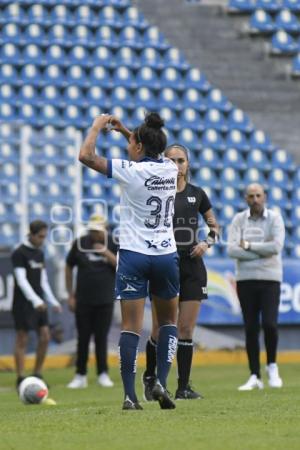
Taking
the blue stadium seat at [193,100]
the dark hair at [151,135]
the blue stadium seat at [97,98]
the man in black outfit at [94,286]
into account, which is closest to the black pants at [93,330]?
the man in black outfit at [94,286]

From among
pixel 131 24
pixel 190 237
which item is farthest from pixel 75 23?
pixel 190 237

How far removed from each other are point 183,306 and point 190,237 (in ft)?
2.08

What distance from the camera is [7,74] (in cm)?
2242

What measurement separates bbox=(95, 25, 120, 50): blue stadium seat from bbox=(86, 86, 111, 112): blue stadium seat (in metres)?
1.12

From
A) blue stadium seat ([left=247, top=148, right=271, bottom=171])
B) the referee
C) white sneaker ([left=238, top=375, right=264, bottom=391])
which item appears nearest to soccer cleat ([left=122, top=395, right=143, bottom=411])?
white sneaker ([left=238, top=375, right=264, bottom=391])

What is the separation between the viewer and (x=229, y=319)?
20094mm

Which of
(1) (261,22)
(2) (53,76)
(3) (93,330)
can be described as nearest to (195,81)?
(1) (261,22)

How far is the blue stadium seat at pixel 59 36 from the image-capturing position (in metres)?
23.2

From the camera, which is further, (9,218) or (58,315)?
(9,218)

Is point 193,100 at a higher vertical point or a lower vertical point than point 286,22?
lower

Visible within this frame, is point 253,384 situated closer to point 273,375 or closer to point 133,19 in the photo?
point 273,375

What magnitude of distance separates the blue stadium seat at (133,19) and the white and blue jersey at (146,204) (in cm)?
1604

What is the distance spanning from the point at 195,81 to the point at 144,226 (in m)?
16.0

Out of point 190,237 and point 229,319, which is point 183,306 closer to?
point 190,237
